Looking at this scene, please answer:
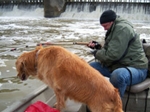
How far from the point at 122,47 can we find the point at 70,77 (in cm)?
95

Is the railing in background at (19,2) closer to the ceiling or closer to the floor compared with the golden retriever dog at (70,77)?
closer to the ceiling

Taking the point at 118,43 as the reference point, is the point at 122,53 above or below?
below

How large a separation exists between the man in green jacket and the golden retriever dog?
505 millimetres

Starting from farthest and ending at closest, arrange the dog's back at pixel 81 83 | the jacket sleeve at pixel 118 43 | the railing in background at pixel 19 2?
the railing in background at pixel 19 2 < the jacket sleeve at pixel 118 43 < the dog's back at pixel 81 83

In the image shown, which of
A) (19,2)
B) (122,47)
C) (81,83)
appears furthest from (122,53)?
(19,2)

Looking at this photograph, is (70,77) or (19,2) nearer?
(70,77)

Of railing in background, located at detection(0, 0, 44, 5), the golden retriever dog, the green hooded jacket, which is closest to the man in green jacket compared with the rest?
the green hooded jacket

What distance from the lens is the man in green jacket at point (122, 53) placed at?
373cm

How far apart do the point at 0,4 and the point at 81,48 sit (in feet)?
92.8

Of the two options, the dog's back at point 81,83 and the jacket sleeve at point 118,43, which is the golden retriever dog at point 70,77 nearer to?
the dog's back at point 81,83

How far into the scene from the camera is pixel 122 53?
12.5 ft

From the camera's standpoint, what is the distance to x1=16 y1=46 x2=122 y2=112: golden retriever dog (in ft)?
10.5

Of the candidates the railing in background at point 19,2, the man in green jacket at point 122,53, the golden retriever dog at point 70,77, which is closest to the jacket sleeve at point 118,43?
the man in green jacket at point 122,53

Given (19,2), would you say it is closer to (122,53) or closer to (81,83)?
(122,53)
